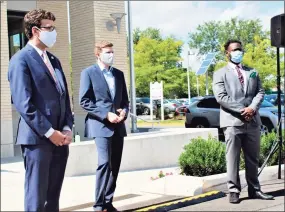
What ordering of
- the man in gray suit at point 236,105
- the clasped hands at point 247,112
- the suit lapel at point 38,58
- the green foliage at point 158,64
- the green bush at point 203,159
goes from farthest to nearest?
the green foliage at point 158,64 < the green bush at point 203,159 < the man in gray suit at point 236,105 < the clasped hands at point 247,112 < the suit lapel at point 38,58

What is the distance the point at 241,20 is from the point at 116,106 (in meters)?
30.7

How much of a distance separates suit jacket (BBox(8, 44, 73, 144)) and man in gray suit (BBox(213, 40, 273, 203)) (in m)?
2.67

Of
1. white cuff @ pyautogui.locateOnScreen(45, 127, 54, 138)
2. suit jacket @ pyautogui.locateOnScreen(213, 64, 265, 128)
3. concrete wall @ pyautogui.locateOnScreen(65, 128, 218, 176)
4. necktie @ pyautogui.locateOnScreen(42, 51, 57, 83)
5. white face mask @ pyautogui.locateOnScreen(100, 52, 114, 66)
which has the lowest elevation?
concrete wall @ pyautogui.locateOnScreen(65, 128, 218, 176)

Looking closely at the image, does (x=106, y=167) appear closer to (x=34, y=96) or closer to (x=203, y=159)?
(x=34, y=96)

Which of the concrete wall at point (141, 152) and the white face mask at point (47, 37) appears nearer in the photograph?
the white face mask at point (47, 37)

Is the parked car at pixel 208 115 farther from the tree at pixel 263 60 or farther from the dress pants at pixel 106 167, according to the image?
the tree at pixel 263 60

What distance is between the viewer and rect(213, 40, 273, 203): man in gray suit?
215 inches

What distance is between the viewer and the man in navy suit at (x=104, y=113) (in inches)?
187

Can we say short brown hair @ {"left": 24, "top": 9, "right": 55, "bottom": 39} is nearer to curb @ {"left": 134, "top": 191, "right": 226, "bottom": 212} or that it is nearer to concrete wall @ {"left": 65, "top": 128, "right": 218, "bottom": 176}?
curb @ {"left": 134, "top": 191, "right": 226, "bottom": 212}

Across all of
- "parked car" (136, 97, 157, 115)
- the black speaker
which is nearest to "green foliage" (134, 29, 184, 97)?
"parked car" (136, 97, 157, 115)

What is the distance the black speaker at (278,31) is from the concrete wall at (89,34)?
4.69 m

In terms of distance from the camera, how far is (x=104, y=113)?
4758 mm

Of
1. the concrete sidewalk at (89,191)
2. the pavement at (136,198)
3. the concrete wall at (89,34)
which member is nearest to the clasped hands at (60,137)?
the concrete sidewalk at (89,191)

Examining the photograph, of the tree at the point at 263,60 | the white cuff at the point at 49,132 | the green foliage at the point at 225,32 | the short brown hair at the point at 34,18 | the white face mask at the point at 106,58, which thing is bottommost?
the white cuff at the point at 49,132
